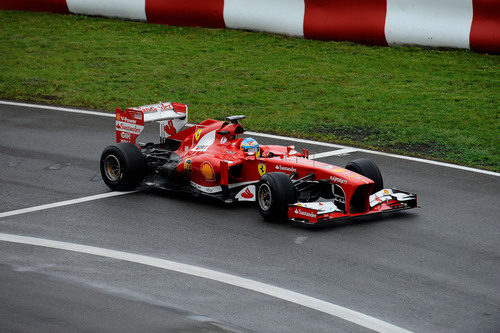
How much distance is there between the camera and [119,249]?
916cm

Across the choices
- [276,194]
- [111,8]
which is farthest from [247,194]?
[111,8]

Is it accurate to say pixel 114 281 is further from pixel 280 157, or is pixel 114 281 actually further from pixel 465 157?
pixel 465 157

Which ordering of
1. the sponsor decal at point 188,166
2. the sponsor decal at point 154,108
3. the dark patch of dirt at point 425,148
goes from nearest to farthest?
the sponsor decal at point 188,166 → the sponsor decal at point 154,108 → the dark patch of dirt at point 425,148

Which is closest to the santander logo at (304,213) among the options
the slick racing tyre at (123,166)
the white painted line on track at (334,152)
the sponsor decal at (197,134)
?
the sponsor decal at (197,134)

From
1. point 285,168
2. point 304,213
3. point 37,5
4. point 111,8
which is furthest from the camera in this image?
point 37,5

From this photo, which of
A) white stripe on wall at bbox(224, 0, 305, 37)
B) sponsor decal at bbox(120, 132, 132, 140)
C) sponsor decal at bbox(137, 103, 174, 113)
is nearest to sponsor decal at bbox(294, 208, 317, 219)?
sponsor decal at bbox(120, 132, 132, 140)

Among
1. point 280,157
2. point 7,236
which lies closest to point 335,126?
point 280,157

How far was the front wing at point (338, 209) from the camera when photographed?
961cm

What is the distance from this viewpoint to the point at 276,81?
664 inches

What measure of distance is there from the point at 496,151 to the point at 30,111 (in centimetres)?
819

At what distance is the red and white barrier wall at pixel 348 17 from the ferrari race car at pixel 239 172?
21.6ft

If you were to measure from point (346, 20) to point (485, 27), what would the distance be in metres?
2.85

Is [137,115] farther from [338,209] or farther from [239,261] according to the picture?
[239,261]

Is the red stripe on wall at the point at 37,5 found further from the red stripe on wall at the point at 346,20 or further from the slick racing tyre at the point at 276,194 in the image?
the slick racing tyre at the point at 276,194
